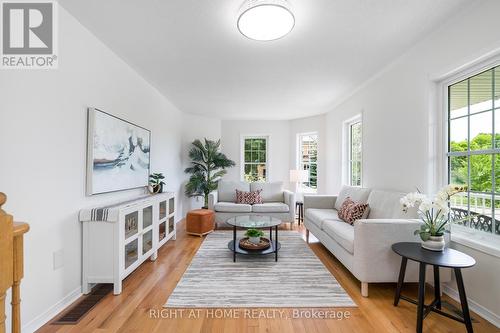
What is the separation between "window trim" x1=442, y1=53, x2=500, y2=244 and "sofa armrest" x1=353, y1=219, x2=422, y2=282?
379 mm

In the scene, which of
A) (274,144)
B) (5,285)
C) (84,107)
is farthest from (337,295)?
(274,144)

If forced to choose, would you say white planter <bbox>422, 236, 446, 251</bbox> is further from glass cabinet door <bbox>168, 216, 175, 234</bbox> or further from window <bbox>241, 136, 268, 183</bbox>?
window <bbox>241, 136, 268, 183</bbox>

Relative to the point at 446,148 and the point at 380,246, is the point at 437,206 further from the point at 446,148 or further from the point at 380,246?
the point at 446,148

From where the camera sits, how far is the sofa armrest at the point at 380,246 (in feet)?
7.06

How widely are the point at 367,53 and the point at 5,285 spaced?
3.35m

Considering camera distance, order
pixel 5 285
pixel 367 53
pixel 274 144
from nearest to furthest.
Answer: pixel 5 285
pixel 367 53
pixel 274 144

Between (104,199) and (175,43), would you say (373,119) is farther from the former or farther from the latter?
(104,199)

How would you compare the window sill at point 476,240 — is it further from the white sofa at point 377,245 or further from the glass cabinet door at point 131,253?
the glass cabinet door at point 131,253

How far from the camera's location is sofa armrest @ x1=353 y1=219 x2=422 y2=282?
215 centimetres

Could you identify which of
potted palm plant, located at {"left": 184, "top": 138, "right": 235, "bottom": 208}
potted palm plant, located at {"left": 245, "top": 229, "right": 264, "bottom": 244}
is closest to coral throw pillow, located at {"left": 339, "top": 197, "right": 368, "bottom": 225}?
potted palm plant, located at {"left": 245, "top": 229, "right": 264, "bottom": 244}

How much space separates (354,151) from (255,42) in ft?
9.58

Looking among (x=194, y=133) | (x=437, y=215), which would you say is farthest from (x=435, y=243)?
(x=194, y=133)

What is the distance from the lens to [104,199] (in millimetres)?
2514

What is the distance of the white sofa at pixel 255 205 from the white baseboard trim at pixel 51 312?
8.44 ft
